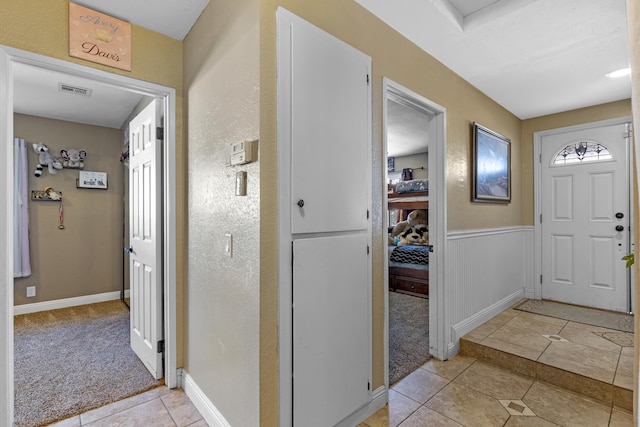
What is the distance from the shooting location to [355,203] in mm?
1747

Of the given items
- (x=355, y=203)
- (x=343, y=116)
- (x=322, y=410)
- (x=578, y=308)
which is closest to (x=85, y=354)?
(x=322, y=410)

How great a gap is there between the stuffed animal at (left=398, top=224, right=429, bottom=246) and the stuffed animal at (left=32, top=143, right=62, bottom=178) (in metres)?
5.06

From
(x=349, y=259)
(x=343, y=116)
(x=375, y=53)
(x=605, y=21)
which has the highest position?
(x=605, y=21)

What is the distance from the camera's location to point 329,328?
63.1 inches

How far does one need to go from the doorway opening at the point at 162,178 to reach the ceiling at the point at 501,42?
0.39 meters

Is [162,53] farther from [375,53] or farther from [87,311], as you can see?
[87,311]

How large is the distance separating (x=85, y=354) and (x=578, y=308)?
16.9 feet

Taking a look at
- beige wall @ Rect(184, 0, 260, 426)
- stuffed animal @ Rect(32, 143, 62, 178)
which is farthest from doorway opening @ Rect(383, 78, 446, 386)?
stuffed animal @ Rect(32, 143, 62, 178)

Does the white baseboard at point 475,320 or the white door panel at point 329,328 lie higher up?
the white door panel at point 329,328

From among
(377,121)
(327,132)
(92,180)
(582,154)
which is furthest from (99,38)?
(582,154)

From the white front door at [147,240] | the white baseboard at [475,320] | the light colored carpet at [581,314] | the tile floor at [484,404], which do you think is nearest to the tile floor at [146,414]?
the white front door at [147,240]

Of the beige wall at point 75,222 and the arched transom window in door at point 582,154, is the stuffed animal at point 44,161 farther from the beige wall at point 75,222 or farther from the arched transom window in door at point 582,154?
the arched transom window in door at point 582,154

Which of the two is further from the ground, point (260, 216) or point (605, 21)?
point (605, 21)

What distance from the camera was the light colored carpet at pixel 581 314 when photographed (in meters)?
2.99
